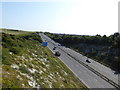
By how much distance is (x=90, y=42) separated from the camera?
86.9m

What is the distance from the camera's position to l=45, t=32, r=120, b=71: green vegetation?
52.5m

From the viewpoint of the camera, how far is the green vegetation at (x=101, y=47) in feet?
172

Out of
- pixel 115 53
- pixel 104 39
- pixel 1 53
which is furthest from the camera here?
pixel 104 39

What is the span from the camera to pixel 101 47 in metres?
76.2

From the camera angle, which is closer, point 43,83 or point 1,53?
point 43,83

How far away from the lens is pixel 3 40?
68.0ft

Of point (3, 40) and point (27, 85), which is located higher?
point (3, 40)

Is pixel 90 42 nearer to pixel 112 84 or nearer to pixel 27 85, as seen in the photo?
pixel 112 84

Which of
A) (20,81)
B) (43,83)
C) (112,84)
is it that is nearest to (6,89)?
(20,81)

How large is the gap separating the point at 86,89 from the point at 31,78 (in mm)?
12543

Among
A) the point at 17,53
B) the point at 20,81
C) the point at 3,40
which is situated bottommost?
the point at 20,81

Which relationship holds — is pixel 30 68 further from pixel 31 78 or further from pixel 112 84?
pixel 112 84

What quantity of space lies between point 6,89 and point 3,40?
505 inches

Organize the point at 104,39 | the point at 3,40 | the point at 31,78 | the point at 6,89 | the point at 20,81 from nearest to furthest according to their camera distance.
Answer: the point at 6,89, the point at 20,81, the point at 31,78, the point at 3,40, the point at 104,39
